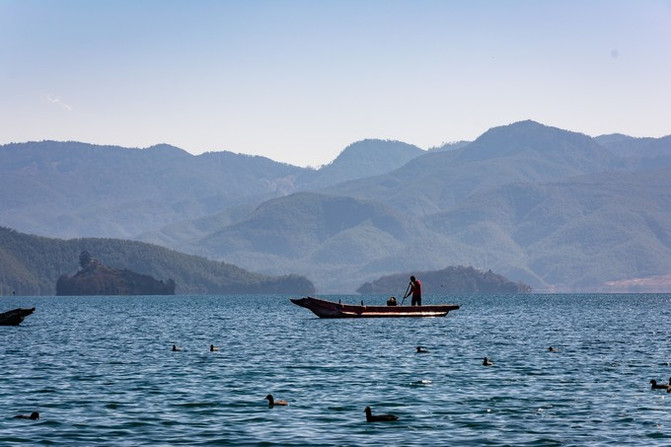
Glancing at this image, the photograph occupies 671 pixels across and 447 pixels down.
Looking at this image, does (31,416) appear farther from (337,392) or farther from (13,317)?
(13,317)

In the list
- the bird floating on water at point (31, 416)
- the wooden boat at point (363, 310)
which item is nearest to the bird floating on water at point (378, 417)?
the bird floating on water at point (31, 416)

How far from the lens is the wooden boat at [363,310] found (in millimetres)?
116250

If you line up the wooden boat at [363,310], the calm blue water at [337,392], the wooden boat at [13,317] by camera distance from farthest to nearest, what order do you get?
the wooden boat at [363,310] → the wooden boat at [13,317] → the calm blue water at [337,392]

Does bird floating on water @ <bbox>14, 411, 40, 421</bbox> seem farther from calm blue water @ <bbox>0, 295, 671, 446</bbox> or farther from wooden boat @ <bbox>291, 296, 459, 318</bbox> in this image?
wooden boat @ <bbox>291, 296, 459, 318</bbox>

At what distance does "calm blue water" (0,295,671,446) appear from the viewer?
39.8 metres

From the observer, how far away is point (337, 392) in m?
51.8

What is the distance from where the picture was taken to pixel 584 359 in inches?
2795

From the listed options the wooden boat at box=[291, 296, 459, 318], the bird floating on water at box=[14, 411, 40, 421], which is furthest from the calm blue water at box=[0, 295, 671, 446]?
the wooden boat at box=[291, 296, 459, 318]

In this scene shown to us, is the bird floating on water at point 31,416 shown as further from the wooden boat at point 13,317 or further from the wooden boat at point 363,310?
the wooden boat at point 13,317

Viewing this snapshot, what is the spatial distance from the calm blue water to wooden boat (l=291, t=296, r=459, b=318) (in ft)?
74.3

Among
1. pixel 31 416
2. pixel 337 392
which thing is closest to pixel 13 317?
pixel 337 392

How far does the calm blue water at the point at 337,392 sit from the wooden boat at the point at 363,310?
2265 cm

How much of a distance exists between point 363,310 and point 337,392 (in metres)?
66.6

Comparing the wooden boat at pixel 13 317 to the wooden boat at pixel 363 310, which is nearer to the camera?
the wooden boat at pixel 13 317
